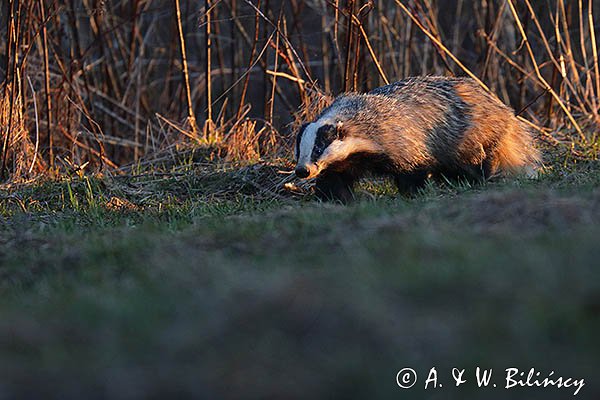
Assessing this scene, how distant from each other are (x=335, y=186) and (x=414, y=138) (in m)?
0.62

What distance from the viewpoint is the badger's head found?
551 cm

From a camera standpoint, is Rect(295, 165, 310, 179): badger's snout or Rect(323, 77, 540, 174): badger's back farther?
Rect(323, 77, 540, 174): badger's back

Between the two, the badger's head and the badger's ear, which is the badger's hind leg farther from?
the badger's ear

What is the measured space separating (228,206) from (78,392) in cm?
354

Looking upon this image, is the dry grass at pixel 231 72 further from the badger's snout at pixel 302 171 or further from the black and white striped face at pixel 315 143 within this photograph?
the badger's snout at pixel 302 171

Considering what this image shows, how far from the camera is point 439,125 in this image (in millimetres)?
6172

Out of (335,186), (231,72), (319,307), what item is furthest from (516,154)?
(319,307)

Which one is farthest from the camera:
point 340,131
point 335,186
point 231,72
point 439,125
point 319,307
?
point 231,72

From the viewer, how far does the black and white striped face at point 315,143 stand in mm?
5512

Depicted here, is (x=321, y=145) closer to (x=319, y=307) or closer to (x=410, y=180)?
(x=410, y=180)

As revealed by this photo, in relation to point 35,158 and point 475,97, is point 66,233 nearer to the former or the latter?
point 35,158

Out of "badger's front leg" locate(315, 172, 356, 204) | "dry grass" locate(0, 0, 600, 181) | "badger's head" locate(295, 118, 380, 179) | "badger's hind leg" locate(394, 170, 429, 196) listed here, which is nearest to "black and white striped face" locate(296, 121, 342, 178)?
"badger's head" locate(295, 118, 380, 179)

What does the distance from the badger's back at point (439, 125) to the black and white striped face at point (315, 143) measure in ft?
0.59

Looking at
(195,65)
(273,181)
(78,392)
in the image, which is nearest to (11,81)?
(273,181)
